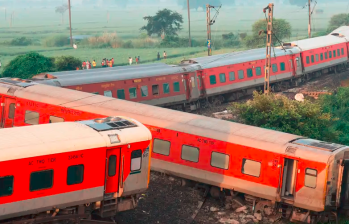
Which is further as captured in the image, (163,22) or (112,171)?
(163,22)

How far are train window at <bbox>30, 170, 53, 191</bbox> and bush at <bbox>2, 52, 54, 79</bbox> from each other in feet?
104

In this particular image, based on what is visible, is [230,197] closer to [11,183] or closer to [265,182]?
[265,182]

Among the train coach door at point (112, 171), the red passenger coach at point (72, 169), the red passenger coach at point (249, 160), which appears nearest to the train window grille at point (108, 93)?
the red passenger coach at point (249, 160)

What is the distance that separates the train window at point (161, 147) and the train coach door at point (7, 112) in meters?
7.74

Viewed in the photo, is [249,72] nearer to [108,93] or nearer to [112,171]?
[108,93]

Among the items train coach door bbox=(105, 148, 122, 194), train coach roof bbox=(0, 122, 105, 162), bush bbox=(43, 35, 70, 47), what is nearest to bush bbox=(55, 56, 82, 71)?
train coach roof bbox=(0, 122, 105, 162)

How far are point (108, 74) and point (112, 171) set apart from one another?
15829 millimetres

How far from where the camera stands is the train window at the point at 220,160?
813 inches

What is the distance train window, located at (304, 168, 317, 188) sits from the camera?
1886cm

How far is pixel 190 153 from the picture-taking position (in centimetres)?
2147

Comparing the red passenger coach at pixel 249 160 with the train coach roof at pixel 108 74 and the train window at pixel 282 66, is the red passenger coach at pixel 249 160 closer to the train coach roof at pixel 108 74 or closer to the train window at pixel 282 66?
the train coach roof at pixel 108 74

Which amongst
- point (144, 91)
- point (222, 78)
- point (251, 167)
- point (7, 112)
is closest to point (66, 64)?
point (222, 78)

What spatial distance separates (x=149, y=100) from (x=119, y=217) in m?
14.5

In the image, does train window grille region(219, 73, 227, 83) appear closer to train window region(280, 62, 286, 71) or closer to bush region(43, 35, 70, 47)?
train window region(280, 62, 286, 71)
